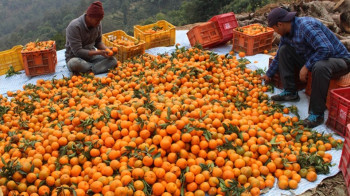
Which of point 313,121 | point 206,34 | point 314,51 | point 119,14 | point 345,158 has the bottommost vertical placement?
point 119,14

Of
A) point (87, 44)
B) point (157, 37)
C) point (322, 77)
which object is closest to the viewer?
point (322, 77)

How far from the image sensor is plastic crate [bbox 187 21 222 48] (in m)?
7.84

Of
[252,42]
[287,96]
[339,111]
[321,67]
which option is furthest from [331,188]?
[252,42]

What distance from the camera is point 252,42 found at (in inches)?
286

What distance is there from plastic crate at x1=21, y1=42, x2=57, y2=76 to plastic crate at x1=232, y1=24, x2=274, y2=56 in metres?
4.41

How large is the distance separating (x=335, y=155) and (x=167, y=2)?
111ft

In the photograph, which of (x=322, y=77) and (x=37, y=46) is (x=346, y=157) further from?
(x=37, y=46)

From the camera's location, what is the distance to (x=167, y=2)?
117 feet

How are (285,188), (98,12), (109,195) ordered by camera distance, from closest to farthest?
(109,195), (285,188), (98,12)

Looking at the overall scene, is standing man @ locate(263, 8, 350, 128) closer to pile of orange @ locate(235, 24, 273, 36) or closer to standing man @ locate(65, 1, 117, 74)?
pile of orange @ locate(235, 24, 273, 36)

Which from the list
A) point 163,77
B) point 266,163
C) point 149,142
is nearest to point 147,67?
point 163,77

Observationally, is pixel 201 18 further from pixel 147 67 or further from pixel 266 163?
pixel 266 163

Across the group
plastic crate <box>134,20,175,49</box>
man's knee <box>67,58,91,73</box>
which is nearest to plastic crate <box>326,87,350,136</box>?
man's knee <box>67,58,91,73</box>

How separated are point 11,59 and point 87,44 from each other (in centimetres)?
→ 200
